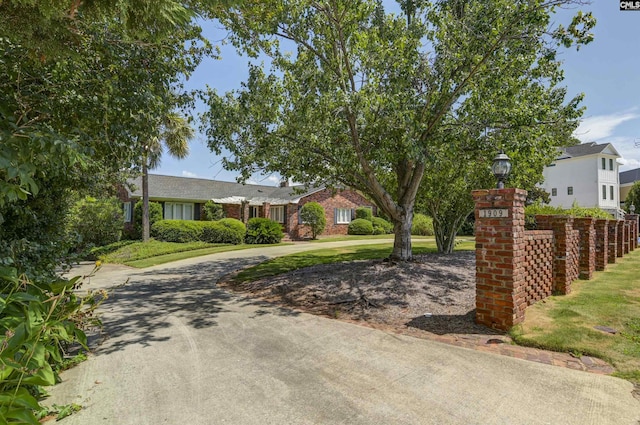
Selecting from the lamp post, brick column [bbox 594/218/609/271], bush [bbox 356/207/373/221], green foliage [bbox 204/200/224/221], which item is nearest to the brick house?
bush [bbox 356/207/373/221]

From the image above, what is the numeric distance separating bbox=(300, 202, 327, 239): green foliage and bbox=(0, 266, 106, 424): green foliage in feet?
67.9

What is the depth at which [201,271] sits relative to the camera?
1171 centimetres

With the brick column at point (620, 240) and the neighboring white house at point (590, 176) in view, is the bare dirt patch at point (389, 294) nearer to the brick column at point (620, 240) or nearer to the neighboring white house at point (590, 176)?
the brick column at point (620, 240)

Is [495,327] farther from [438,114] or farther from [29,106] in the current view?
[29,106]

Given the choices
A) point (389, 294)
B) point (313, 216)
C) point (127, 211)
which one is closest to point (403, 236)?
point (389, 294)

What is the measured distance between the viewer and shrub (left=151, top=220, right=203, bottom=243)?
20.7 m

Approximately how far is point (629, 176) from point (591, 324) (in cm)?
5596

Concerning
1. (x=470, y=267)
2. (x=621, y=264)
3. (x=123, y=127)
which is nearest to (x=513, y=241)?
(x=470, y=267)

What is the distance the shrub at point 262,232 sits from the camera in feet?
70.7

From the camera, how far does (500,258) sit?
5031mm

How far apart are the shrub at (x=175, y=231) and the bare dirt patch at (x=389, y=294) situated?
1278 cm

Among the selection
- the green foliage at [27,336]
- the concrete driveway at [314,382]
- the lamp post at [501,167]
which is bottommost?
the concrete driveway at [314,382]

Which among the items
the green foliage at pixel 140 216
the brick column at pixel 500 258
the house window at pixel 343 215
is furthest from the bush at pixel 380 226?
the brick column at pixel 500 258

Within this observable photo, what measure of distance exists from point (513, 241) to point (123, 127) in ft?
19.2
